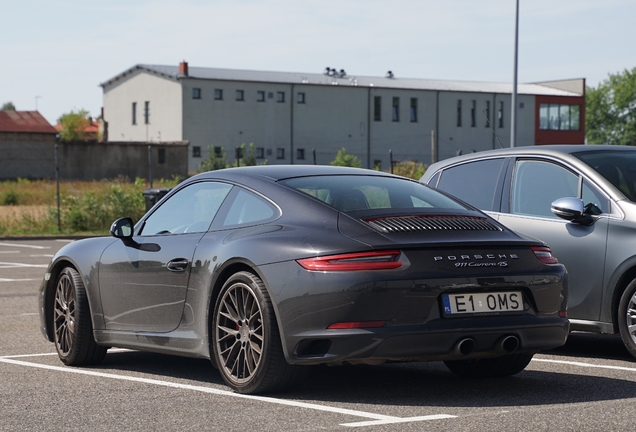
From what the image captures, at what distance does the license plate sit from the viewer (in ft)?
19.6

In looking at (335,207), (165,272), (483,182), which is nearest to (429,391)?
(335,207)

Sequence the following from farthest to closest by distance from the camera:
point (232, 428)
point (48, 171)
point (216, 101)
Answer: point (216, 101)
point (48, 171)
point (232, 428)

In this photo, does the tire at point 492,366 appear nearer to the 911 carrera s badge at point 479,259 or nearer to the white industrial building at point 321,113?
the 911 carrera s badge at point 479,259

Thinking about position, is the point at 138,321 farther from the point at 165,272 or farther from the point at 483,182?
the point at 483,182

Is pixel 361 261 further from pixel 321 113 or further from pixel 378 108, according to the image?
pixel 378 108

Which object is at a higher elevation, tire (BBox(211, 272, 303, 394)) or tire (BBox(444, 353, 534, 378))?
tire (BBox(211, 272, 303, 394))

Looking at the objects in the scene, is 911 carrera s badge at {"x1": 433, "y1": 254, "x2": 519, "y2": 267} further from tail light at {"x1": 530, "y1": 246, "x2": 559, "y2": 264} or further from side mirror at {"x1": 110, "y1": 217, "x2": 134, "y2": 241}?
side mirror at {"x1": 110, "y1": 217, "x2": 134, "y2": 241}

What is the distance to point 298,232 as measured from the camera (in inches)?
243

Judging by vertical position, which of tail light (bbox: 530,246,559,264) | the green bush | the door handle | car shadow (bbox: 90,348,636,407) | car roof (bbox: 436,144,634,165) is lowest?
the green bush

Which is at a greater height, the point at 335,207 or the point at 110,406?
the point at 335,207

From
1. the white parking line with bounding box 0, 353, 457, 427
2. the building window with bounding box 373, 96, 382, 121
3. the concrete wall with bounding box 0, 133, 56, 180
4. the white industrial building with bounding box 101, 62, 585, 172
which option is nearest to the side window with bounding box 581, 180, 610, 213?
the white parking line with bounding box 0, 353, 457, 427

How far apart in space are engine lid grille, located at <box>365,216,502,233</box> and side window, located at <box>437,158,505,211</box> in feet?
8.44

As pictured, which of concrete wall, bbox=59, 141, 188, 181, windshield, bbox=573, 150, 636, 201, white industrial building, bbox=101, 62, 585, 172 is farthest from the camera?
white industrial building, bbox=101, 62, 585, 172

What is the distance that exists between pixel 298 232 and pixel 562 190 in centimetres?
316
